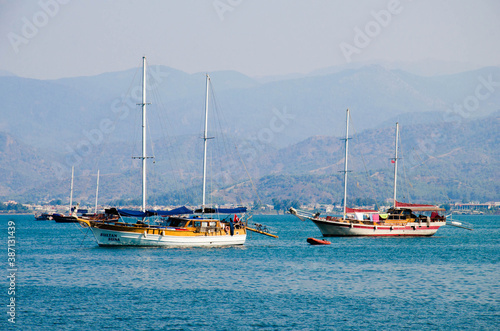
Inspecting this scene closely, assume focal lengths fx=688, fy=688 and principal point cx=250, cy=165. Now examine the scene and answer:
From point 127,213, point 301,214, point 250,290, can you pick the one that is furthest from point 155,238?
point 301,214

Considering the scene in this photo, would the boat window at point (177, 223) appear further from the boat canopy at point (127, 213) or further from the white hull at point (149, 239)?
the boat canopy at point (127, 213)

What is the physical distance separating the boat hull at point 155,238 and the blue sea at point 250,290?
3.28 ft

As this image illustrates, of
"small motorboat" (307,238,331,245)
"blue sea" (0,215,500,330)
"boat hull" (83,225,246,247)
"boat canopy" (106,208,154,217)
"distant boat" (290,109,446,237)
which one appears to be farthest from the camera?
"distant boat" (290,109,446,237)

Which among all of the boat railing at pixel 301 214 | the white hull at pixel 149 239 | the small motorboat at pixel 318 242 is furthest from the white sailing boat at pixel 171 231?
the small motorboat at pixel 318 242

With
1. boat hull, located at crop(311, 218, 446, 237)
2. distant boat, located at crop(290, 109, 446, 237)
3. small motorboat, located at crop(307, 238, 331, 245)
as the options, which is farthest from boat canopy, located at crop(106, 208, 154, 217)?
boat hull, located at crop(311, 218, 446, 237)

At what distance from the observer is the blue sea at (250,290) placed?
129 ft

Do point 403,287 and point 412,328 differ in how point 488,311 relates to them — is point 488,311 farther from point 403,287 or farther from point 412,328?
point 403,287

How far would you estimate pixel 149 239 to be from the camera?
73.4 metres

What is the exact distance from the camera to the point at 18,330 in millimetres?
37125

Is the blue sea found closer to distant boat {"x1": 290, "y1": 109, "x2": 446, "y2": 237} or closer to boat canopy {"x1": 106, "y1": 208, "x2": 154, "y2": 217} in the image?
boat canopy {"x1": 106, "y1": 208, "x2": 154, "y2": 217}

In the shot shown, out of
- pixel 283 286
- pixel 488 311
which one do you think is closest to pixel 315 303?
pixel 283 286

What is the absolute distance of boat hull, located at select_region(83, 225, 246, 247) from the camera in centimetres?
A: 7294

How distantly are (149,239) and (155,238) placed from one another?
0.76 m

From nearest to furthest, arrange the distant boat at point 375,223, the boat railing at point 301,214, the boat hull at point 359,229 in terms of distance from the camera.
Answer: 1. the boat railing at point 301,214
2. the boat hull at point 359,229
3. the distant boat at point 375,223
